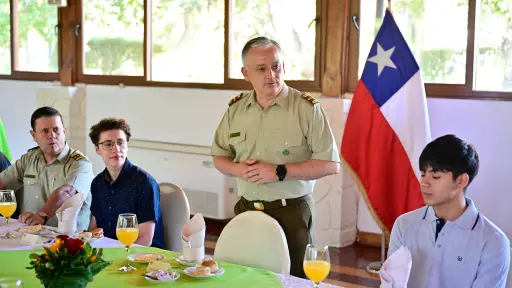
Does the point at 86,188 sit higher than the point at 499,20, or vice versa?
the point at 499,20

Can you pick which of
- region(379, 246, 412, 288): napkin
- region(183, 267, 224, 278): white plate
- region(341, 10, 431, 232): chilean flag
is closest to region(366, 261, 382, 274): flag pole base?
region(341, 10, 431, 232): chilean flag

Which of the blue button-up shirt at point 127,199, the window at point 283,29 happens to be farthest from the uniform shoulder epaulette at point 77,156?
the window at point 283,29

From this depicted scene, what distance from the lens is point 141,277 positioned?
210 cm

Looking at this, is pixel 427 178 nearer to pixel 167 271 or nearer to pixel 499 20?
pixel 167 271

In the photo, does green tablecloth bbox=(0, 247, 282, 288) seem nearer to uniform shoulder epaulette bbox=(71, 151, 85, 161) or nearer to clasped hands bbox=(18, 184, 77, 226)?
clasped hands bbox=(18, 184, 77, 226)

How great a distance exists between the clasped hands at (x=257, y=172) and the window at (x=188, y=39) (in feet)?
8.06

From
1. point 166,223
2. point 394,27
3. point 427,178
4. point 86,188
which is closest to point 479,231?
point 427,178

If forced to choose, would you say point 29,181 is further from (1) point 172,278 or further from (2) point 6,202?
(1) point 172,278

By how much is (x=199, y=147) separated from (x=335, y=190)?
1.37m

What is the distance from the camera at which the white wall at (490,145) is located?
4406mm

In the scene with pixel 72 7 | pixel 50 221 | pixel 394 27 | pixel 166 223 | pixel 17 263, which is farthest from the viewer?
pixel 72 7

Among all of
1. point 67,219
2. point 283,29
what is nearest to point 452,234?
point 67,219

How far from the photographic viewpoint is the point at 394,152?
4.25 meters

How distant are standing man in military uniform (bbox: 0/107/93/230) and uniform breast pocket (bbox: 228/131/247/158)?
830mm
